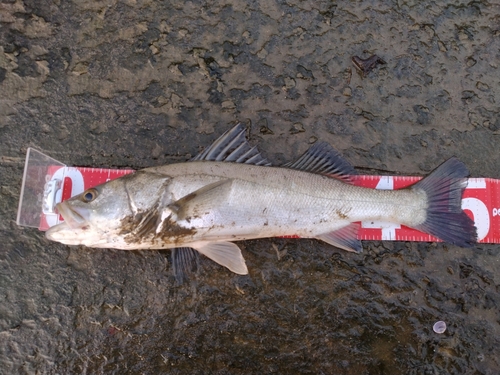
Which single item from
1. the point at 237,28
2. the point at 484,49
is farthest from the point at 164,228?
the point at 484,49

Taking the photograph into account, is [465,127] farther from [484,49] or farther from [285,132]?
[285,132]

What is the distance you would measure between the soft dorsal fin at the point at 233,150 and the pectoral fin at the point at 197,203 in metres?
0.33

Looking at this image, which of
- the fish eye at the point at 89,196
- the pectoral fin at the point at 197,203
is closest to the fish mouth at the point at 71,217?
the fish eye at the point at 89,196

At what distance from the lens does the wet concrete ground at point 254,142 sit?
→ 3146 millimetres

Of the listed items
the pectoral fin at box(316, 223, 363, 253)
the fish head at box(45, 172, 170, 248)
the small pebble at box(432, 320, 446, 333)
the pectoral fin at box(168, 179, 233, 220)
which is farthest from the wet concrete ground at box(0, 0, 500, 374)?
the pectoral fin at box(168, 179, 233, 220)

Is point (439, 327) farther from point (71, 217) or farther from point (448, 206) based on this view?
point (71, 217)

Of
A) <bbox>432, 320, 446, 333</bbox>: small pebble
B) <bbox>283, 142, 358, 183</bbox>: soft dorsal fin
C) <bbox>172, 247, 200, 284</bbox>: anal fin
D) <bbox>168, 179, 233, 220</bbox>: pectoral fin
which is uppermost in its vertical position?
<bbox>283, 142, 358, 183</bbox>: soft dorsal fin

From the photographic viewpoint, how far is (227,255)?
2996 millimetres

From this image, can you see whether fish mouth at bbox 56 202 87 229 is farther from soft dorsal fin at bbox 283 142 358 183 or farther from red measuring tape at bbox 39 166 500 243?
soft dorsal fin at bbox 283 142 358 183

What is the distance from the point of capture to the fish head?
280 centimetres

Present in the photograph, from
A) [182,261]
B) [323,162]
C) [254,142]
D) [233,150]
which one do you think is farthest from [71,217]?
[323,162]

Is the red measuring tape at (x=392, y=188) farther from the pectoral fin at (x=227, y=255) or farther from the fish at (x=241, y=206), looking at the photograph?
the pectoral fin at (x=227, y=255)

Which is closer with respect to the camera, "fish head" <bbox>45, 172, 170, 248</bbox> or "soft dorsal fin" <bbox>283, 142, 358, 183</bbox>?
"fish head" <bbox>45, 172, 170, 248</bbox>

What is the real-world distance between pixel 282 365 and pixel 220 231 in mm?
1233
